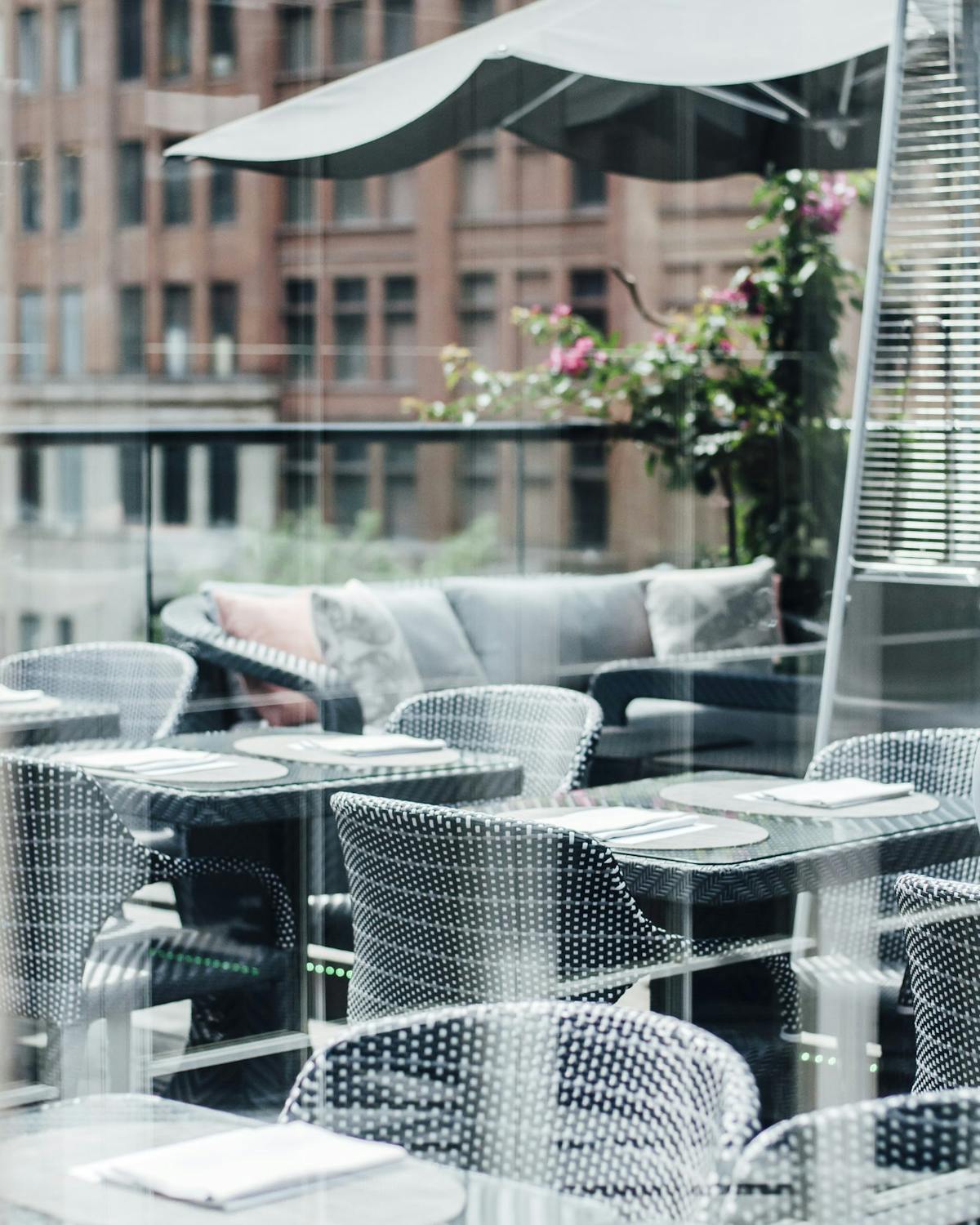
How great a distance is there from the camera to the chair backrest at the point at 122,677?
2557mm

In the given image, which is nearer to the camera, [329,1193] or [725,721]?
[329,1193]

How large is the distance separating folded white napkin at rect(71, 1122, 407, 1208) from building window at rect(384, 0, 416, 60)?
2.04 meters

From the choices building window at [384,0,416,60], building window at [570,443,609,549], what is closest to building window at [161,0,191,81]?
building window at [384,0,416,60]

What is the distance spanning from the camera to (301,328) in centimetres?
312

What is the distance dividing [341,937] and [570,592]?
0.87m

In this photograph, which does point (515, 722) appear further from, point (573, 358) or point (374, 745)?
point (573, 358)

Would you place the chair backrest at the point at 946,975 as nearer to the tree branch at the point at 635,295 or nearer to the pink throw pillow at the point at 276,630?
the pink throw pillow at the point at 276,630

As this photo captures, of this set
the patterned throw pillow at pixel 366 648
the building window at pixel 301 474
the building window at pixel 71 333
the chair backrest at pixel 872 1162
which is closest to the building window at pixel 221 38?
the building window at pixel 71 333

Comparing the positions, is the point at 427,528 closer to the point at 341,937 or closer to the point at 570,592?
the point at 570,592

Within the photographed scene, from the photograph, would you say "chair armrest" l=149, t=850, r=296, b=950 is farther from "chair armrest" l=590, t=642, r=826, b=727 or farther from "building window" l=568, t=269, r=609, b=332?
"building window" l=568, t=269, r=609, b=332

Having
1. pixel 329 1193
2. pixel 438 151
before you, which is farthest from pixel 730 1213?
pixel 438 151

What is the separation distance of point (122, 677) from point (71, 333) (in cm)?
65

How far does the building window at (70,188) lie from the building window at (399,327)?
2.77 feet

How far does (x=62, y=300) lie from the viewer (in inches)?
97.6
